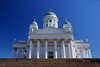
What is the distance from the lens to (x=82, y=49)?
3197 cm

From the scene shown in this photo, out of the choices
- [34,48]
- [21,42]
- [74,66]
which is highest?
[21,42]

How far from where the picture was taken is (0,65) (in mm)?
10336

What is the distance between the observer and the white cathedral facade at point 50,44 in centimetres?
2385

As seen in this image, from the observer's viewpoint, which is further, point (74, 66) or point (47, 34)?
point (47, 34)

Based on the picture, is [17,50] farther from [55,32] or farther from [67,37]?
[67,37]

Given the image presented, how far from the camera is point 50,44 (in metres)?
27.8

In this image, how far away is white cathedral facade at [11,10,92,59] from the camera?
23850 millimetres

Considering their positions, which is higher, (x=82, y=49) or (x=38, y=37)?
(x=38, y=37)

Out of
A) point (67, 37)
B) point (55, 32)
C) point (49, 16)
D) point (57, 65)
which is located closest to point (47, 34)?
point (55, 32)

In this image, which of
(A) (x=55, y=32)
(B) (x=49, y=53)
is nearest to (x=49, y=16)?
(A) (x=55, y=32)

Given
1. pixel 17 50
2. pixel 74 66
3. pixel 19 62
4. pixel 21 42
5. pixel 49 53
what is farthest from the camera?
pixel 21 42

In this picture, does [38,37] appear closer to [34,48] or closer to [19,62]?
[34,48]

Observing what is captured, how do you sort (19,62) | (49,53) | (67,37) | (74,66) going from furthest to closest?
→ (49,53) < (67,37) < (19,62) < (74,66)

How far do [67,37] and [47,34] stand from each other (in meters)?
5.16
